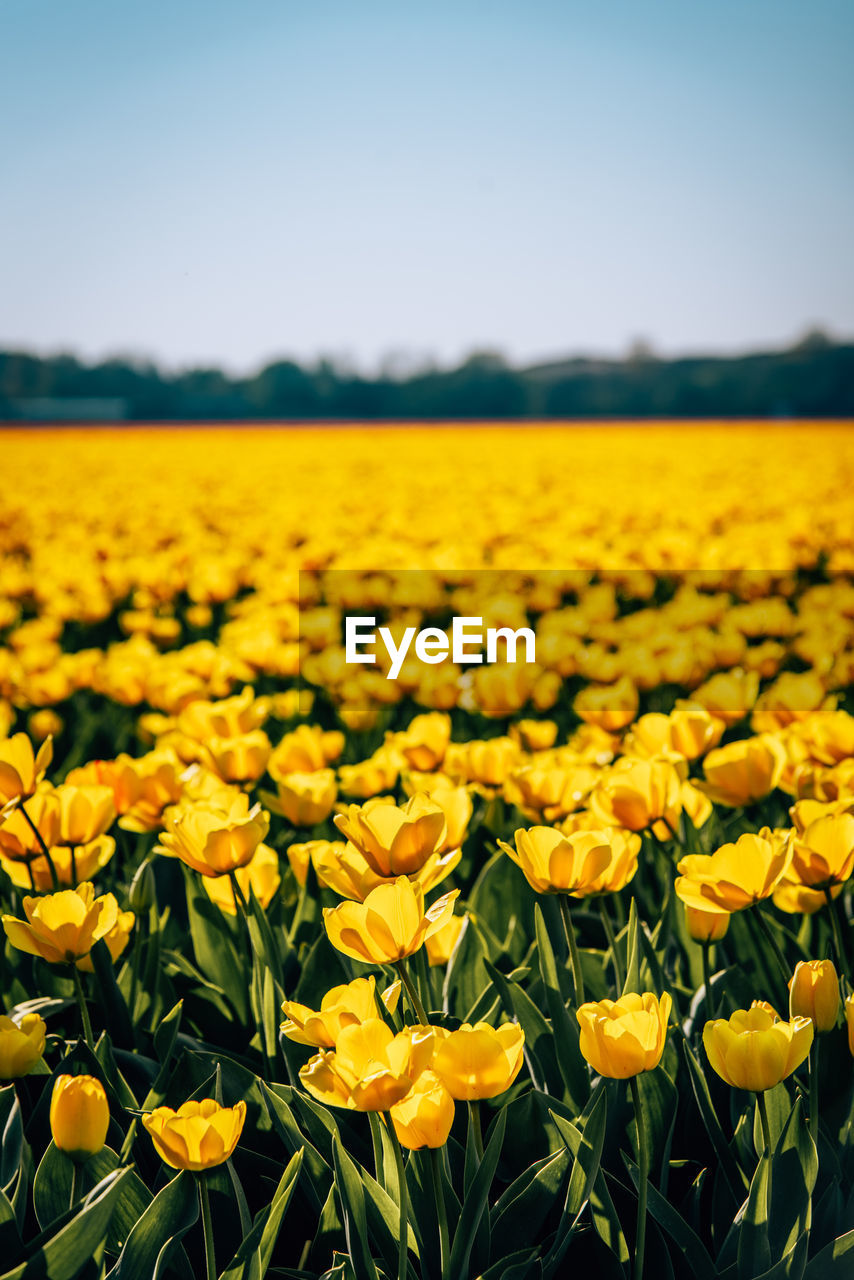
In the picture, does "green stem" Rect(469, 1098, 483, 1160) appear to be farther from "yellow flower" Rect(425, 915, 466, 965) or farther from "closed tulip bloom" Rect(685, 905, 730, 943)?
"closed tulip bloom" Rect(685, 905, 730, 943)

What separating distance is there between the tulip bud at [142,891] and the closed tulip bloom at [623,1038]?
3.20ft

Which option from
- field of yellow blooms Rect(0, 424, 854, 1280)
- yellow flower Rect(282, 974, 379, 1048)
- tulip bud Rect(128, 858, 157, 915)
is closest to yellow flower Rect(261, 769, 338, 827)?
field of yellow blooms Rect(0, 424, 854, 1280)

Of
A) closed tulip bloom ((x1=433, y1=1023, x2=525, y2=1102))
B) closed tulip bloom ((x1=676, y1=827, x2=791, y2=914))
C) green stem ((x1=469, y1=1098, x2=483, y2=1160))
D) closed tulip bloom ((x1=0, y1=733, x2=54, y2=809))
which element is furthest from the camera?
closed tulip bloom ((x1=0, y1=733, x2=54, y2=809))

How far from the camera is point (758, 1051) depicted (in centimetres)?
106

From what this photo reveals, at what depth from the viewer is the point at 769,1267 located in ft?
3.68

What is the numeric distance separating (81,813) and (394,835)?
0.66 metres

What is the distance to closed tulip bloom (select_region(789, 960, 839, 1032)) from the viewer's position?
1.21 metres

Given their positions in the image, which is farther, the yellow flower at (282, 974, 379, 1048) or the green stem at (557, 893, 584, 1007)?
the green stem at (557, 893, 584, 1007)

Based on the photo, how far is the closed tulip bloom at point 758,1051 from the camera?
1057mm

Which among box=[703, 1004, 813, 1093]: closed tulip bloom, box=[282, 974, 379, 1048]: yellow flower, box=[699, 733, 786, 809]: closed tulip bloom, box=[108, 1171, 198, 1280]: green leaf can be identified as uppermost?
box=[699, 733, 786, 809]: closed tulip bloom

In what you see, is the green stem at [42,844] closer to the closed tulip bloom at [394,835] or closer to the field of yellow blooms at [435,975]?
the field of yellow blooms at [435,975]

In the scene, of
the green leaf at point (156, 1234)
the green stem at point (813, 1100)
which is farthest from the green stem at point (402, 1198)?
the green stem at point (813, 1100)

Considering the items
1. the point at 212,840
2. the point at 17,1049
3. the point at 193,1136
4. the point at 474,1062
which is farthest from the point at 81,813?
the point at 474,1062

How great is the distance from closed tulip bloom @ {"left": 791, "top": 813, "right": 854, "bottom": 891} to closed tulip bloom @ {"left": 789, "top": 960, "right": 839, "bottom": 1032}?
0.54ft
